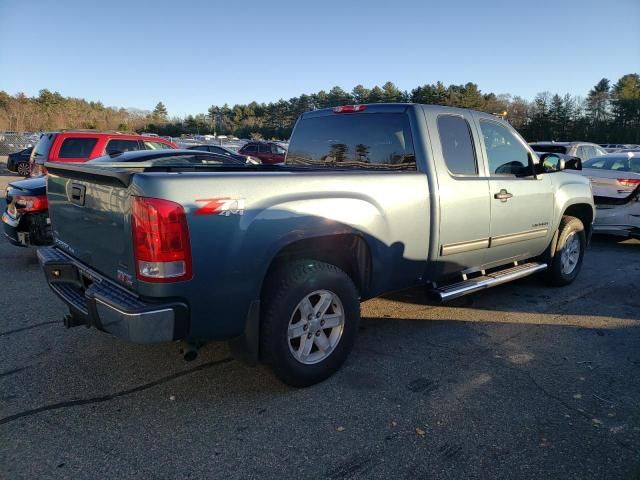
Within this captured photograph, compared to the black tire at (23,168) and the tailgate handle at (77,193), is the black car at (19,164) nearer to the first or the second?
the black tire at (23,168)

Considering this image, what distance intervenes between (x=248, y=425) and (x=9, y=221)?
506 centimetres

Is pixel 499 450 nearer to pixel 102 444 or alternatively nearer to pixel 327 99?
pixel 102 444

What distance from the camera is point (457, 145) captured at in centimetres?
416

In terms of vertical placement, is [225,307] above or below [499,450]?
above

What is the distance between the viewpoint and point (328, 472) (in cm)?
240

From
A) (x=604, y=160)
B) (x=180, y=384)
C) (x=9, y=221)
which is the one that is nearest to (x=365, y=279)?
(x=180, y=384)

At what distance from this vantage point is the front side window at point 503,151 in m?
4.49

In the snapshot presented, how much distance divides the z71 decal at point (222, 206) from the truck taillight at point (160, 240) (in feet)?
0.40

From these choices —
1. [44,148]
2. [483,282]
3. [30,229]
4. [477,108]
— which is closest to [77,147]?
[44,148]

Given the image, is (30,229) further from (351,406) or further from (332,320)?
(351,406)

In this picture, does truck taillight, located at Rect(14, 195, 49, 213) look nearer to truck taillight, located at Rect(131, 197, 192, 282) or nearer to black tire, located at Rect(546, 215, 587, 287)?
truck taillight, located at Rect(131, 197, 192, 282)

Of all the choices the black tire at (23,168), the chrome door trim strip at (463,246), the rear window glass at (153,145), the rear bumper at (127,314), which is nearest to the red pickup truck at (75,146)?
the rear window glass at (153,145)

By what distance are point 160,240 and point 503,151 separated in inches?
142

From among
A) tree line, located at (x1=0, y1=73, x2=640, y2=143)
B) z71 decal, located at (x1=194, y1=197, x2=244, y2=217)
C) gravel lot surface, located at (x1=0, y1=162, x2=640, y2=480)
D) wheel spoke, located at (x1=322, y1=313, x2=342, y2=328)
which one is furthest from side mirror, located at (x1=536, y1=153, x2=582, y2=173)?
tree line, located at (x1=0, y1=73, x2=640, y2=143)
